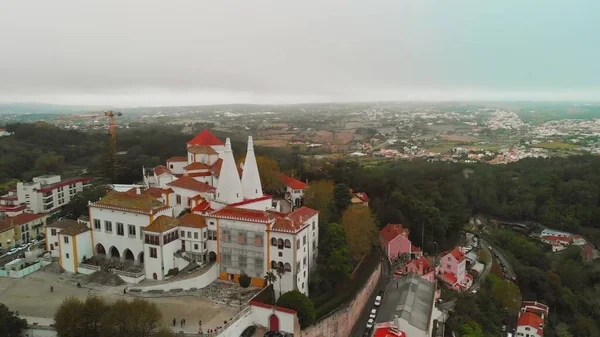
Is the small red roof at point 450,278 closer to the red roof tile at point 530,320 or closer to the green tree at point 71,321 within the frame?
the red roof tile at point 530,320

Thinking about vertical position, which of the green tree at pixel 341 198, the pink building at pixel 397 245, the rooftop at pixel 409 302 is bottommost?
the rooftop at pixel 409 302

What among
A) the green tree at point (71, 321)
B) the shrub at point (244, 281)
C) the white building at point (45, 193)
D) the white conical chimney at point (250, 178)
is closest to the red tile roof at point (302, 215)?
the white conical chimney at point (250, 178)

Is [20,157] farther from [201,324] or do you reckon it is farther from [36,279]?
[201,324]

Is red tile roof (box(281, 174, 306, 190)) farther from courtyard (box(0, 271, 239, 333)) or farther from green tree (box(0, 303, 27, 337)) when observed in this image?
green tree (box(0, 303, 27, 337))

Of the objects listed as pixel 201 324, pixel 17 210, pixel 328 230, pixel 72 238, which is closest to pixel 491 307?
pixel 328 230

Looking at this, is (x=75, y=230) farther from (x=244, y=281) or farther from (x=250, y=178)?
(x=244, y=281)
